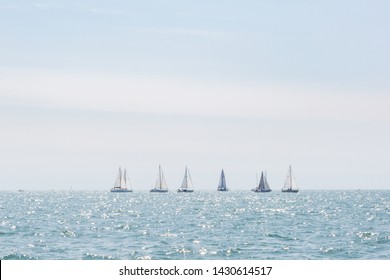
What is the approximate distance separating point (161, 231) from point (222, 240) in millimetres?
10678

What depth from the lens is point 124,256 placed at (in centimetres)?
4628

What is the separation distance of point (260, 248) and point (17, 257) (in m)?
18.7

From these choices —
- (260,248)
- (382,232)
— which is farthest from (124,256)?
(382,232)

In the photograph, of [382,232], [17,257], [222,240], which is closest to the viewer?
[17,257]

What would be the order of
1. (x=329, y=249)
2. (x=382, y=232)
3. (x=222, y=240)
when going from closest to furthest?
(x=329, y=249)
(x=222, y=240)
(x=382, y=232)
